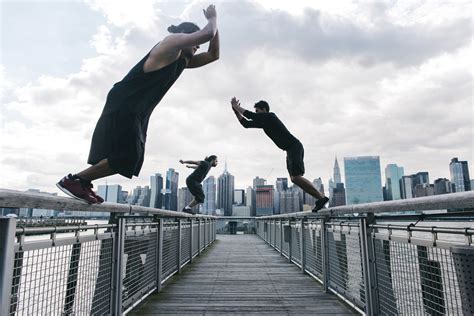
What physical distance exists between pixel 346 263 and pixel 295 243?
10.7ft

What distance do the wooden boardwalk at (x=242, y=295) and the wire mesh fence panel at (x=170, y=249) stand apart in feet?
0.61

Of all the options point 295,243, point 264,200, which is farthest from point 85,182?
point 264,200

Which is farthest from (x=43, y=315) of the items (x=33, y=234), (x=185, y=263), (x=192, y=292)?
(x=185, y=263)

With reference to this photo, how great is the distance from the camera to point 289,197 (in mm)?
68688

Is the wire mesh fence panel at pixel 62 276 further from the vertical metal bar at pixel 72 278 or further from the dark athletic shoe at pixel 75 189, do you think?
the dark athletic shoe at pixel 75 189

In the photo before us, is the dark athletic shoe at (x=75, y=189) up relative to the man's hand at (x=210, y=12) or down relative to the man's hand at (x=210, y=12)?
down

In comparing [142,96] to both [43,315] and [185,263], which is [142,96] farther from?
[185,263]

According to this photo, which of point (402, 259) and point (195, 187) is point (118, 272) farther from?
point (195, 187)

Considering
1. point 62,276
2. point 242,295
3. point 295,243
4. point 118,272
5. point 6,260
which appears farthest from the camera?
point 295,243

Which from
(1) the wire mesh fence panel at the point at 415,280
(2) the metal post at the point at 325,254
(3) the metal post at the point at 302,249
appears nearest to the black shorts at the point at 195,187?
(3) the metal post at the point at 302,249

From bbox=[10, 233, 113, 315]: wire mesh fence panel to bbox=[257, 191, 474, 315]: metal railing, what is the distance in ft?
6.45

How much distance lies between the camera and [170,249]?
517cm

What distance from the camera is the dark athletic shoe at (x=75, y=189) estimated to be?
199 cm

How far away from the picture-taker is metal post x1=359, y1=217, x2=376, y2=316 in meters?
2.82
